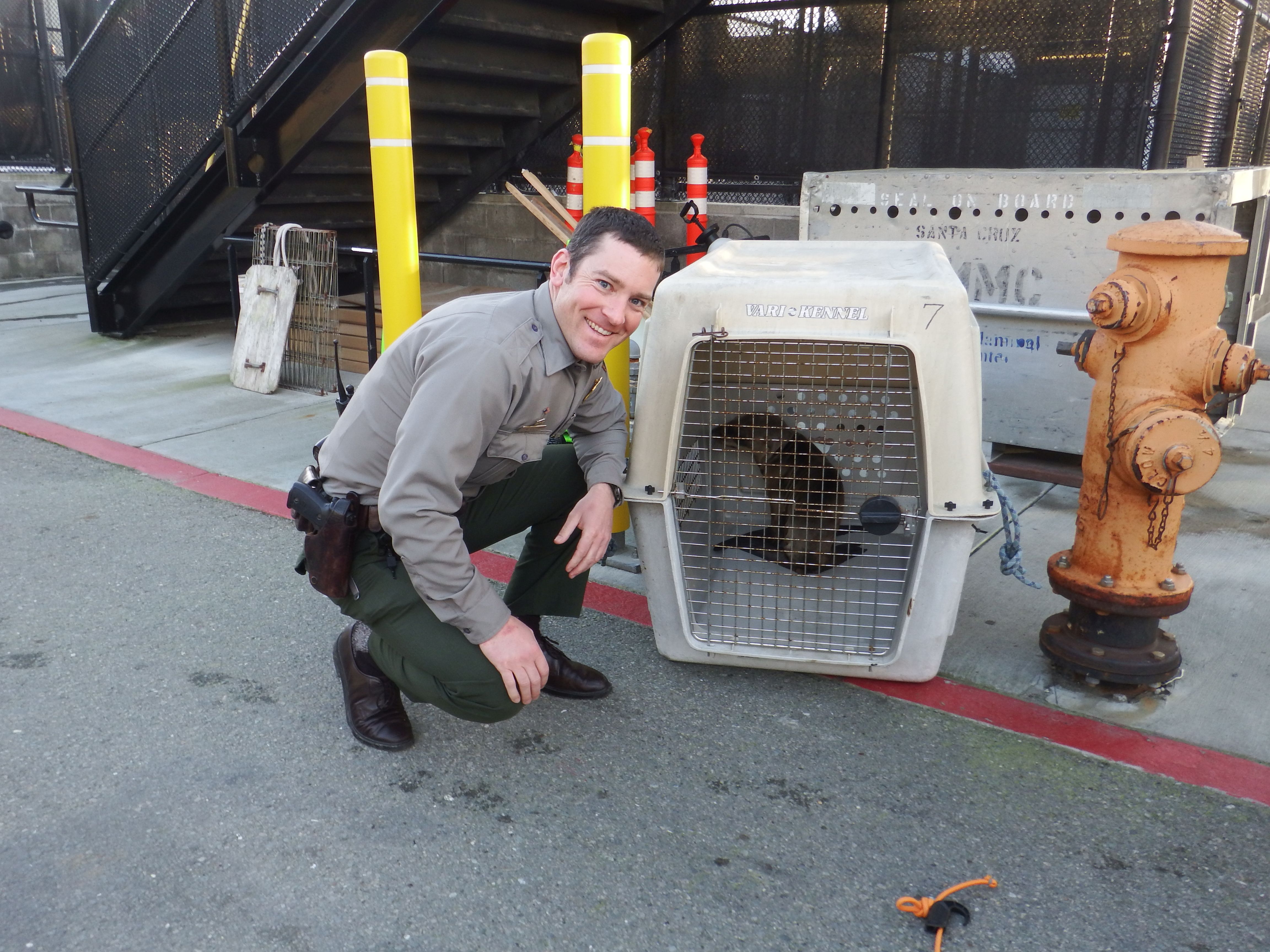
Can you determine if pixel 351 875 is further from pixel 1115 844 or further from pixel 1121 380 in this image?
pixel 1121 380

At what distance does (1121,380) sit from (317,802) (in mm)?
2315

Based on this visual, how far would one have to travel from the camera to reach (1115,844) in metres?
2.27

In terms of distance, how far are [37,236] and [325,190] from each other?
5.81 m

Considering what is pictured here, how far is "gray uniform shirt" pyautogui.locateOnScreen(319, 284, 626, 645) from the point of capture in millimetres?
2271

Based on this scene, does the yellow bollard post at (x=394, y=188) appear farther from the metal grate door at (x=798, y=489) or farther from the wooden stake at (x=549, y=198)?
the wooden stake at (x=549, y=198)

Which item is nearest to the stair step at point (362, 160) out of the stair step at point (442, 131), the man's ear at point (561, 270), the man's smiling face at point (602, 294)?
the stair step at point (442, 131)

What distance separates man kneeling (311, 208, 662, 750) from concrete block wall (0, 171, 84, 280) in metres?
10.6

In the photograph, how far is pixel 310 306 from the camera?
6.66 meters

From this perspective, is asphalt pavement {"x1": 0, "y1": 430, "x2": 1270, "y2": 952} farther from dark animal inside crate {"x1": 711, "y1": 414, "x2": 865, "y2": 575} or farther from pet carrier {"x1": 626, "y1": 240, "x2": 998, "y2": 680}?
dark animal inside crate {"x1": 711, "y1": 414, "x2": 865, "y2": 575}

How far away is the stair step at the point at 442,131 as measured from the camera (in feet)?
23.8

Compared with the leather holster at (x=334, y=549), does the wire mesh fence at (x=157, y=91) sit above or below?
above

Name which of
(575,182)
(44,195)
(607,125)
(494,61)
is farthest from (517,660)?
(44,195)

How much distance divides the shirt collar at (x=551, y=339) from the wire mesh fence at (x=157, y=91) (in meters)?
4.58

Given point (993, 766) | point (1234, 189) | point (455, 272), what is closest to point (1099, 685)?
point (993, 766)
